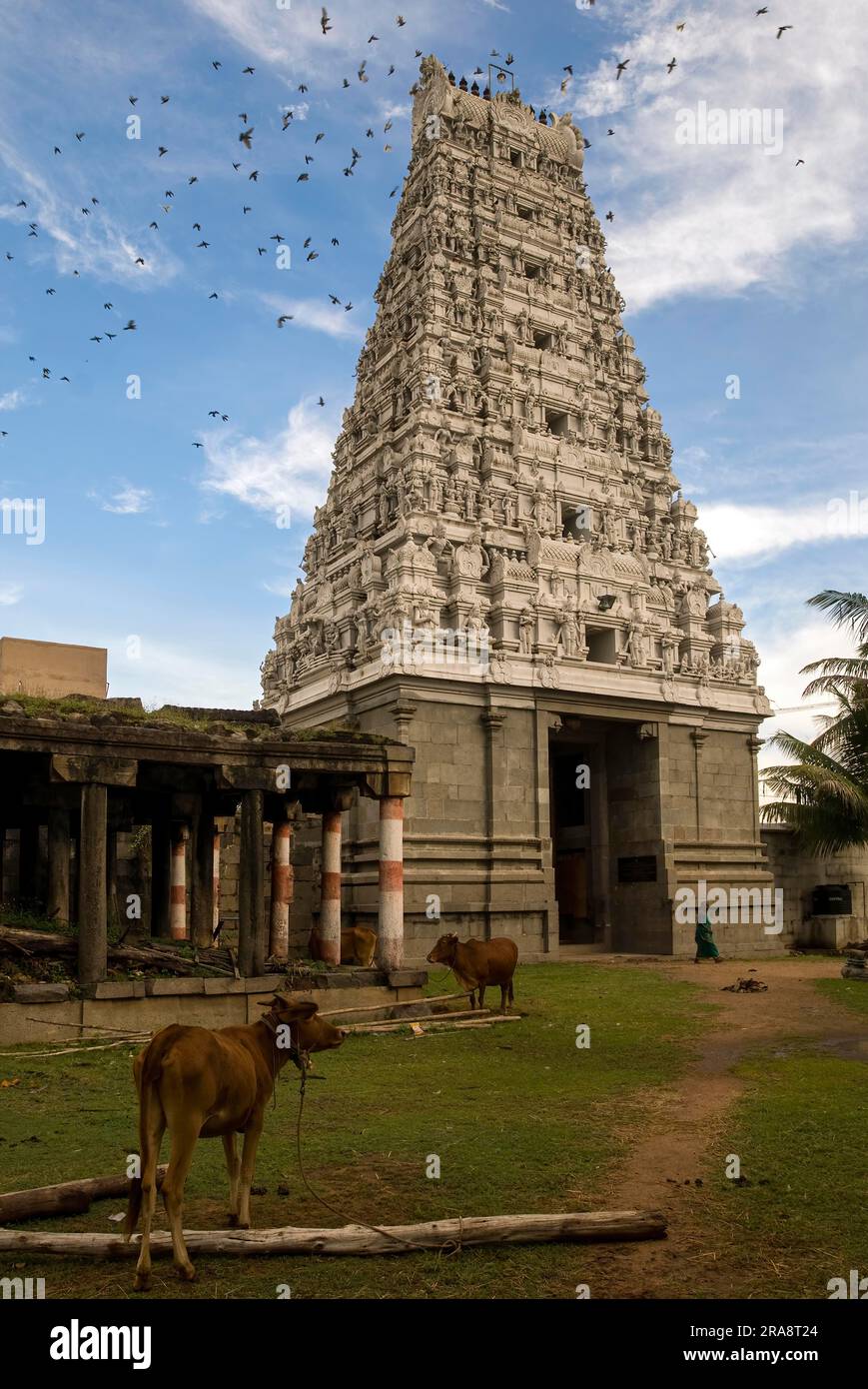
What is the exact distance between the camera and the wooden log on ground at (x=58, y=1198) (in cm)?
750

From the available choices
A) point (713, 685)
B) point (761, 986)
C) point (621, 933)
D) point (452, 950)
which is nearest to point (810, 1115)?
point (452, 950)

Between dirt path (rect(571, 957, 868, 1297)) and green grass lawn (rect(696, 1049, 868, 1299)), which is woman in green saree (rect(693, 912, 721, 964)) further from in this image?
green grass lawn (rect(696, 1049, 868, 1299))

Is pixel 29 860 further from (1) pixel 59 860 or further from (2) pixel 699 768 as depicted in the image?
(2) pixel 699 768

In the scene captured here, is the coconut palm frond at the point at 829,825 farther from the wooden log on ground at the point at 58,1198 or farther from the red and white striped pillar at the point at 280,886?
the wooden log on ground at the point at 58,1198

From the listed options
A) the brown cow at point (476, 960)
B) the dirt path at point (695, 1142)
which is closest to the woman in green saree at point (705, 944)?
the dirt path at point (695, 1142)

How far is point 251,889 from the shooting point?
706 inches

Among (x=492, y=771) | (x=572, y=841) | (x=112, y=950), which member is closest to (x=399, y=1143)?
(x=112, y=950)

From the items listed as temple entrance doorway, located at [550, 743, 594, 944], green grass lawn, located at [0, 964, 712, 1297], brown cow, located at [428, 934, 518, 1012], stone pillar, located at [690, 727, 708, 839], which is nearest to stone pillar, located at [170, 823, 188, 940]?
brown cow, located at [428, 934, 518, 1012]

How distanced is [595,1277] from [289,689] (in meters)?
29.8

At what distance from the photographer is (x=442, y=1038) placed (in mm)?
16453

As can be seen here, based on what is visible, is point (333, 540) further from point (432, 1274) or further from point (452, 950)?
point (432, 1274)

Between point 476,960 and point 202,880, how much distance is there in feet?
24.1

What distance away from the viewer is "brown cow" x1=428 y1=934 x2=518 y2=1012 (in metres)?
18.2

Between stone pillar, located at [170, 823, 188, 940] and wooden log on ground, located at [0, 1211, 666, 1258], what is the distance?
19.3 meters
